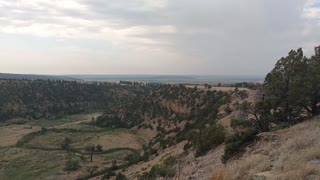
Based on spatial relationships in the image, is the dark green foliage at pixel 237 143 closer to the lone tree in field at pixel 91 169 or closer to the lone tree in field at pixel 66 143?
the lone tree in field at pixel 91 169

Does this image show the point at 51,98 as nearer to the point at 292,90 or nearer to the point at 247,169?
the point at 292,90

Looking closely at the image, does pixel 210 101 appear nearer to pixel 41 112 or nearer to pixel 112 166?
pixel 112 166

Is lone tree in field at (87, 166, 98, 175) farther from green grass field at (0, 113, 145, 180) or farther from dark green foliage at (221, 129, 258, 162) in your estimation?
dark green foliage at (221, 129, 258, 162)

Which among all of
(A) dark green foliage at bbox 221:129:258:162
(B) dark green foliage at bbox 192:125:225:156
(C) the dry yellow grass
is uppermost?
(A) dark green foliage at bbox 221:129:258:162

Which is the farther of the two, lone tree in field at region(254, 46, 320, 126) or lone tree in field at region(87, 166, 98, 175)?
lone tree in field at region(87, 166, 98, 175)

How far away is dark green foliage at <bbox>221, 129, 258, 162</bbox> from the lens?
20.6 m

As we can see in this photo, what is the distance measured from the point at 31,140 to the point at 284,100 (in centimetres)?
6277

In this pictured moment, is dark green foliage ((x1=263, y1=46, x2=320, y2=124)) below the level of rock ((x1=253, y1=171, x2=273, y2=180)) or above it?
above

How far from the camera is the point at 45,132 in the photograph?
3482 inches

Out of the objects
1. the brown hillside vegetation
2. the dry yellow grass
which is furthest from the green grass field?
the brown hillside vegetation

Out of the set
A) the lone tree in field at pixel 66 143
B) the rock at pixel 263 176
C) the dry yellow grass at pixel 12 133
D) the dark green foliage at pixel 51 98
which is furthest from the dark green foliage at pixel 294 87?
the dark green foliage at pixel 51 98

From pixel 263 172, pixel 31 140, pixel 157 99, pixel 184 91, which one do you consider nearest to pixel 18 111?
pixel 31 140

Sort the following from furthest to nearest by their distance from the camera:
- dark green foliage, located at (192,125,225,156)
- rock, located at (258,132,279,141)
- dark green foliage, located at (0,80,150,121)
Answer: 1. dark green foliage, located at (0,80,150,121)
2. dark green foliage, located at (192,125,225,156)
3. rock, located at (258,132,279,141)

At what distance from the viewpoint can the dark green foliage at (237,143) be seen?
67.5 feet
